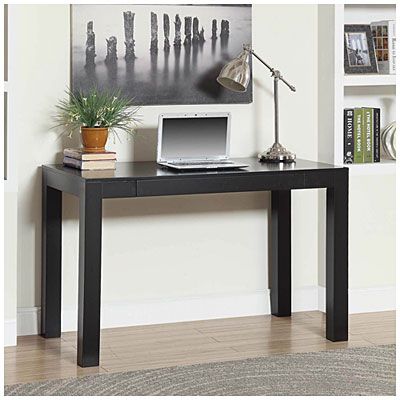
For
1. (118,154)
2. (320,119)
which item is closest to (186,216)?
(118,154)

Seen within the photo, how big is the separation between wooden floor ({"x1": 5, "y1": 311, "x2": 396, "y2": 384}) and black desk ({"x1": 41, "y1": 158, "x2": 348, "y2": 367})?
0.10m

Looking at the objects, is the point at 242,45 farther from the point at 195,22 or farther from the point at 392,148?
the point at 392,148

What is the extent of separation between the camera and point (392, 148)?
16.9 feet

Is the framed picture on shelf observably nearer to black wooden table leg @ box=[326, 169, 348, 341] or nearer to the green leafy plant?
black wooden table leg @ box=[326, 169, 348, 341]

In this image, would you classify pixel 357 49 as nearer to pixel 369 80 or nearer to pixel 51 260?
pixel 369 80

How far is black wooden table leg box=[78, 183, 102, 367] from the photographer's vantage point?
4086 millimetres

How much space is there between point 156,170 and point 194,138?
322mm

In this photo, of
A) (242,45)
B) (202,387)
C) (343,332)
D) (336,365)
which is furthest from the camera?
(242,45)

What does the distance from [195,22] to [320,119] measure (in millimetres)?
780

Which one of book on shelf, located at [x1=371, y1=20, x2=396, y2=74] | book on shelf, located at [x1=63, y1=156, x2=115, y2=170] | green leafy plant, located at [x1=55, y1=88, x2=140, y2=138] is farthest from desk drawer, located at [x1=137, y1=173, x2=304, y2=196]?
book on shelf, located at [x1=371, y1=20, x2=396, y2=74]

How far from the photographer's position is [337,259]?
15.0 ft

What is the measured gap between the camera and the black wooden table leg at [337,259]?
454cm

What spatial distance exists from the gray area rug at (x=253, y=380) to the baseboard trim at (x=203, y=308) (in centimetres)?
77

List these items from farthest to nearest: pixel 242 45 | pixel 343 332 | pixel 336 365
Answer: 1. pixel 242 45
2. pixel 343 332
3. pixel 336 365
